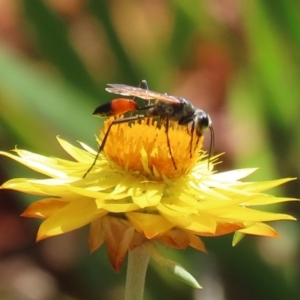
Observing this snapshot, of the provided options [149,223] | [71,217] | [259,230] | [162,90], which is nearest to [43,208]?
[71,217]

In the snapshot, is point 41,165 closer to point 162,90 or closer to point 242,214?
point 242,214

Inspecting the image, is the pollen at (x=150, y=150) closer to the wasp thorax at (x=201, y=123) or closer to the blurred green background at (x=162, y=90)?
the wasp thorax at (x=201, y=123)

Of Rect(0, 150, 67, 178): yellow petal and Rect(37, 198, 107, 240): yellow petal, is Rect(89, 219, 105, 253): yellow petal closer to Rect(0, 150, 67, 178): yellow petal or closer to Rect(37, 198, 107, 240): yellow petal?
Rect(37, 198, 107, 240): yellow petal

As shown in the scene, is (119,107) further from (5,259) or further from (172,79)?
(5,259)

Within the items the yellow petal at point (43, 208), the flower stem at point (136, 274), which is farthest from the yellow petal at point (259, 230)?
the yellow petal at point (43, 208)

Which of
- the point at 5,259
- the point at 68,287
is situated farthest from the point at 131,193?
the point at 5,259

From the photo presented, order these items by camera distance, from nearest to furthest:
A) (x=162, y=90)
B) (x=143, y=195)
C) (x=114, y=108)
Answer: (x=143, y=195)
(x=114, y=108)
(x=162, y=90)

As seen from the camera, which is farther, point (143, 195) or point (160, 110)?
point (160, 110)
